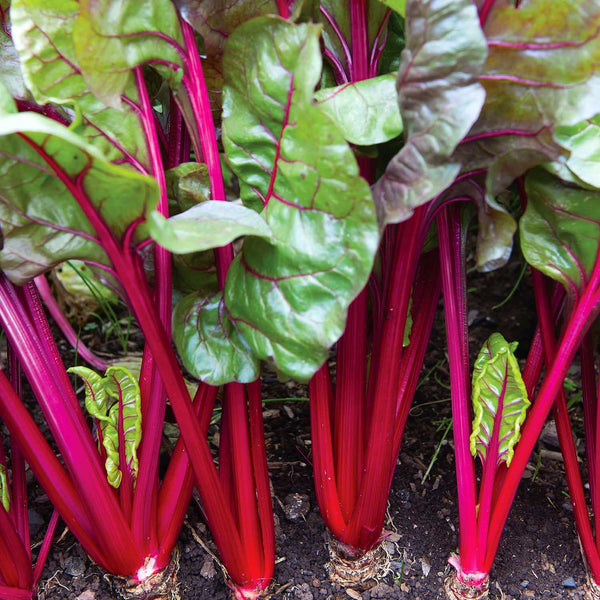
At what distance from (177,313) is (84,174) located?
0.90 feet

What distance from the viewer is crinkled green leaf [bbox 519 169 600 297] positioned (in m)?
0.91

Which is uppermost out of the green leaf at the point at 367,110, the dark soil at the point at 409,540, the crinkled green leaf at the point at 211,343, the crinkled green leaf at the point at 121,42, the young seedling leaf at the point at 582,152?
the crinkled green leaf at the point at 121,42

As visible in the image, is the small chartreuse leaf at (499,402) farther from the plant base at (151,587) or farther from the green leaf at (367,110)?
the plant base at (151,587)

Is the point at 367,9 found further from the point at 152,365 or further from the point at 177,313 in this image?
the point at 152,365

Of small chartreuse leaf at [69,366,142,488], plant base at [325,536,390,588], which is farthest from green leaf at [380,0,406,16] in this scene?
plant base at [325,536,390,588]

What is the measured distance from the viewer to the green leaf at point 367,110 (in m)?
0.83

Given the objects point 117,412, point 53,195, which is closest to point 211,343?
point 117,412

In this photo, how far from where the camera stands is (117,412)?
0.97 meters

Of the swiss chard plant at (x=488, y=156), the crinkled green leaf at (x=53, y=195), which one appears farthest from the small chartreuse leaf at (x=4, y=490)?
the swiss chard plant at (x=488, y=156)

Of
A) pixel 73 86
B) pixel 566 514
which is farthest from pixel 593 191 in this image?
pixel 73 86

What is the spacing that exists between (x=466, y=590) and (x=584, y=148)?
0.70 m

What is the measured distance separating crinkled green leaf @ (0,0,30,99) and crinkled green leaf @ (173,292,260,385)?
0.42 m

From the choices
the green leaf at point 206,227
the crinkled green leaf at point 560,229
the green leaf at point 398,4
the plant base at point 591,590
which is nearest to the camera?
the green leaf at point 206,227

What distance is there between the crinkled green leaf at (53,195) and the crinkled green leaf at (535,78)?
461 millimetres
